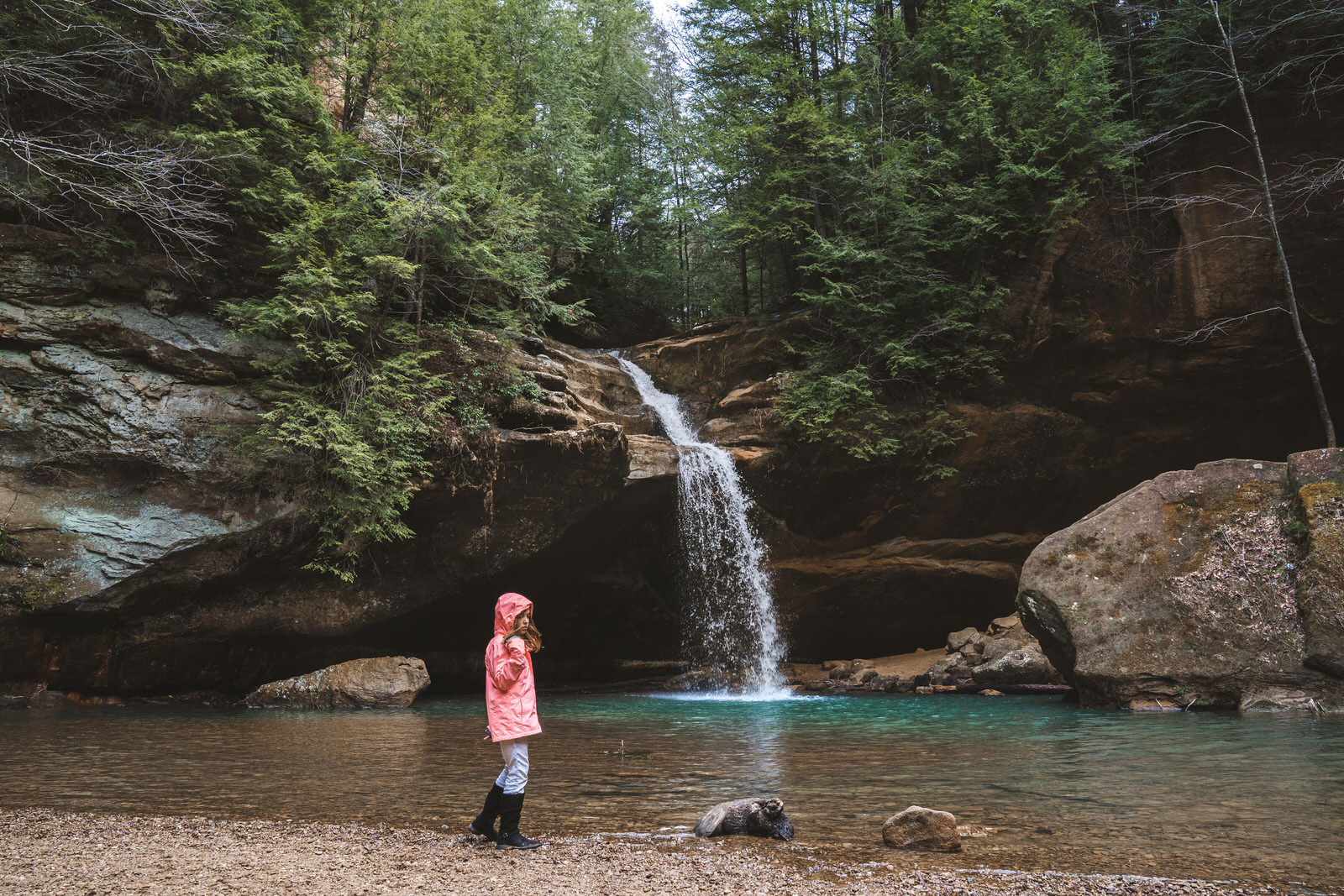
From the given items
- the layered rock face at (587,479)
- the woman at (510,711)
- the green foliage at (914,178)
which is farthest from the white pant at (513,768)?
the green foliage at (914,178)

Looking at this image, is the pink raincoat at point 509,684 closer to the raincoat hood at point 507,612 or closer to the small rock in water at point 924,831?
the raincoat hood at point 507,612

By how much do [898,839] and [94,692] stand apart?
13691mm

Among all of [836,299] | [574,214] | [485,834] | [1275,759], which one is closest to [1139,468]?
[836,299]

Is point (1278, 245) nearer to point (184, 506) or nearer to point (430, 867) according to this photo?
point (430, 867)

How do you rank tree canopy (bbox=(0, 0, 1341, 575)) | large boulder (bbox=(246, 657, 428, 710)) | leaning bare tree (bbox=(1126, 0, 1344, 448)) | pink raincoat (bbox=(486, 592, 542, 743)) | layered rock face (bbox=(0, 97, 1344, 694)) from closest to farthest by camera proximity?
1. pink raincoat (bbox=(486, 592, 542, 743))
2. layered rock face (bbox=(0, 97, 1344, 694))
3. tree canopy (bbox=(0, 0, 1341, 575))
4. large boulder (bbox=(246, 657, 428, 710))
5. leaning bare tree (bbox=(1126, 0, 1344, 448))

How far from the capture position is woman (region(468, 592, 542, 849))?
404cm

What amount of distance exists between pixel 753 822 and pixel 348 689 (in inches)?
436

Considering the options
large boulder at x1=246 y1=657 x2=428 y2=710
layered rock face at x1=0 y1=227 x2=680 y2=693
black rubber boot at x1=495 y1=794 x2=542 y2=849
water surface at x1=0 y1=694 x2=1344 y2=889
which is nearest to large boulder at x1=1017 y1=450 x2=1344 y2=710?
water surface at x1=0 y1=694 x2=1344 y2=889

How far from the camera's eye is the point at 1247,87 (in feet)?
48.0

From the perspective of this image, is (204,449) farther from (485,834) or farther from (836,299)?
(836,299)

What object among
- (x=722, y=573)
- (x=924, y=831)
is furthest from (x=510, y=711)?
(x=722, y=573)

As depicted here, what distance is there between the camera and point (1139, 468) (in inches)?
661

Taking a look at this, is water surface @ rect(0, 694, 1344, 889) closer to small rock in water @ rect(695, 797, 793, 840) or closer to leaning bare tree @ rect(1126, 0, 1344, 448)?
small rock in water @ rect(695, 797, 793, 840)

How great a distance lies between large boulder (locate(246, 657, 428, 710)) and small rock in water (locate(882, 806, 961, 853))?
11.1 m
